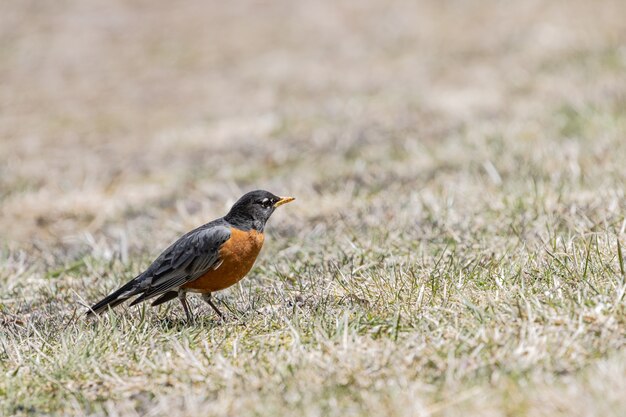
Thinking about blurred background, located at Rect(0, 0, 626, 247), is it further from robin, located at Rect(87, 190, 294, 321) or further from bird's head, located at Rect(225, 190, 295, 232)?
robin, located at Rect(87, 190, 294, 321)

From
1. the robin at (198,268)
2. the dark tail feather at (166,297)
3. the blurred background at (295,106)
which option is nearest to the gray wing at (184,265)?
the robin at (198,268)

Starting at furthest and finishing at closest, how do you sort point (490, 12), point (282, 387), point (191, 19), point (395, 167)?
point (191, 19) < point (490, 12) < point (395, 167) < point (282, 387)

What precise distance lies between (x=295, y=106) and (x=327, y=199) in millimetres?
4776

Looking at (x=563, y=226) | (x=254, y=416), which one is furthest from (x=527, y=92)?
(x=254, y=416)

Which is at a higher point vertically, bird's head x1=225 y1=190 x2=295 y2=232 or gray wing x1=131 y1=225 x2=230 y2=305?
bird's head x1=225 y1=190 x2=295 y2=232

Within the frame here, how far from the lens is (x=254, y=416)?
318 cm

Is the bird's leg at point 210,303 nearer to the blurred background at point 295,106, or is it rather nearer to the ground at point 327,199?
the ground at point 327,199

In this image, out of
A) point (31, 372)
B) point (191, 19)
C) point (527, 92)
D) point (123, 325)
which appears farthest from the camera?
point (191, 19)

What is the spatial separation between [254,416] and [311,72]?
1082 centimetres

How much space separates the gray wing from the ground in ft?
0.66

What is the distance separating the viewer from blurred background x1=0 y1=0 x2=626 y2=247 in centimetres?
782

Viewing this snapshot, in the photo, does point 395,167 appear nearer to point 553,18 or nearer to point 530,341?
point 530,341

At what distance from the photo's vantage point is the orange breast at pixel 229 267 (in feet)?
15.2

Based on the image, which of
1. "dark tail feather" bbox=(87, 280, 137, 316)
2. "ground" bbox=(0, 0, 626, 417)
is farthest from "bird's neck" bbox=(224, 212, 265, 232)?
"dark tail feather" bbox=(87, 280, 137, 316)
